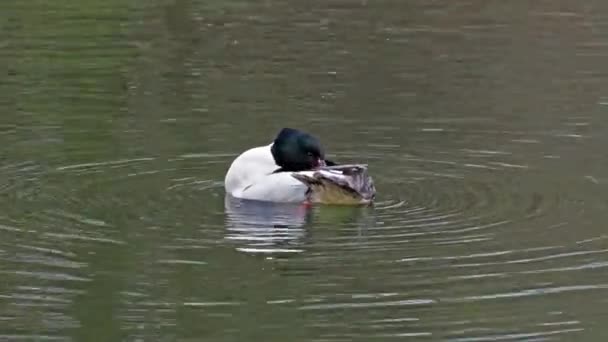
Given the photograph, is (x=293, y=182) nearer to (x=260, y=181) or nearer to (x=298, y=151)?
(x=298, y=151)

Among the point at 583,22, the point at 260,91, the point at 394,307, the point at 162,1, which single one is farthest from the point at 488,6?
the point at 394,307

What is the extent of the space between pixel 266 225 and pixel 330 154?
2.61 metres

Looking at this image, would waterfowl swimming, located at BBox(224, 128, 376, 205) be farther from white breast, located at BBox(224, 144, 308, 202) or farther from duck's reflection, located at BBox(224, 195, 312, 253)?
duck's reflection, located at BBox(224, 195, 312, 253)

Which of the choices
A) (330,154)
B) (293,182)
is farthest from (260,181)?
(330,154)

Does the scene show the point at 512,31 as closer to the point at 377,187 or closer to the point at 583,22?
the point at 583,22

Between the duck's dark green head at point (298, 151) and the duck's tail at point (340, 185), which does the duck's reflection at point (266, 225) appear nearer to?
the duck's tail at point (340, 185)

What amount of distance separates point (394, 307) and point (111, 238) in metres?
2.80

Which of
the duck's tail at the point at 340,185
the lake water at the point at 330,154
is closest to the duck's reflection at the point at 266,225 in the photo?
the lake water at the point at 330,154

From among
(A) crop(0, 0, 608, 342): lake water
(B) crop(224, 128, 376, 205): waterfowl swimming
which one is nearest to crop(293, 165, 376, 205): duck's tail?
(B) crop(224, 128, 376, 205): waterfowl swimming

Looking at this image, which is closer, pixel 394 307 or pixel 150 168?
pixel 394 307

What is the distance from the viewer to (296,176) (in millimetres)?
14742

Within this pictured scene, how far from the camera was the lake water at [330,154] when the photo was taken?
11.3 metres

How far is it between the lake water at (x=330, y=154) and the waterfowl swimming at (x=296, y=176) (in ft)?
0.57

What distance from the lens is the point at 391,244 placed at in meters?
13.0
